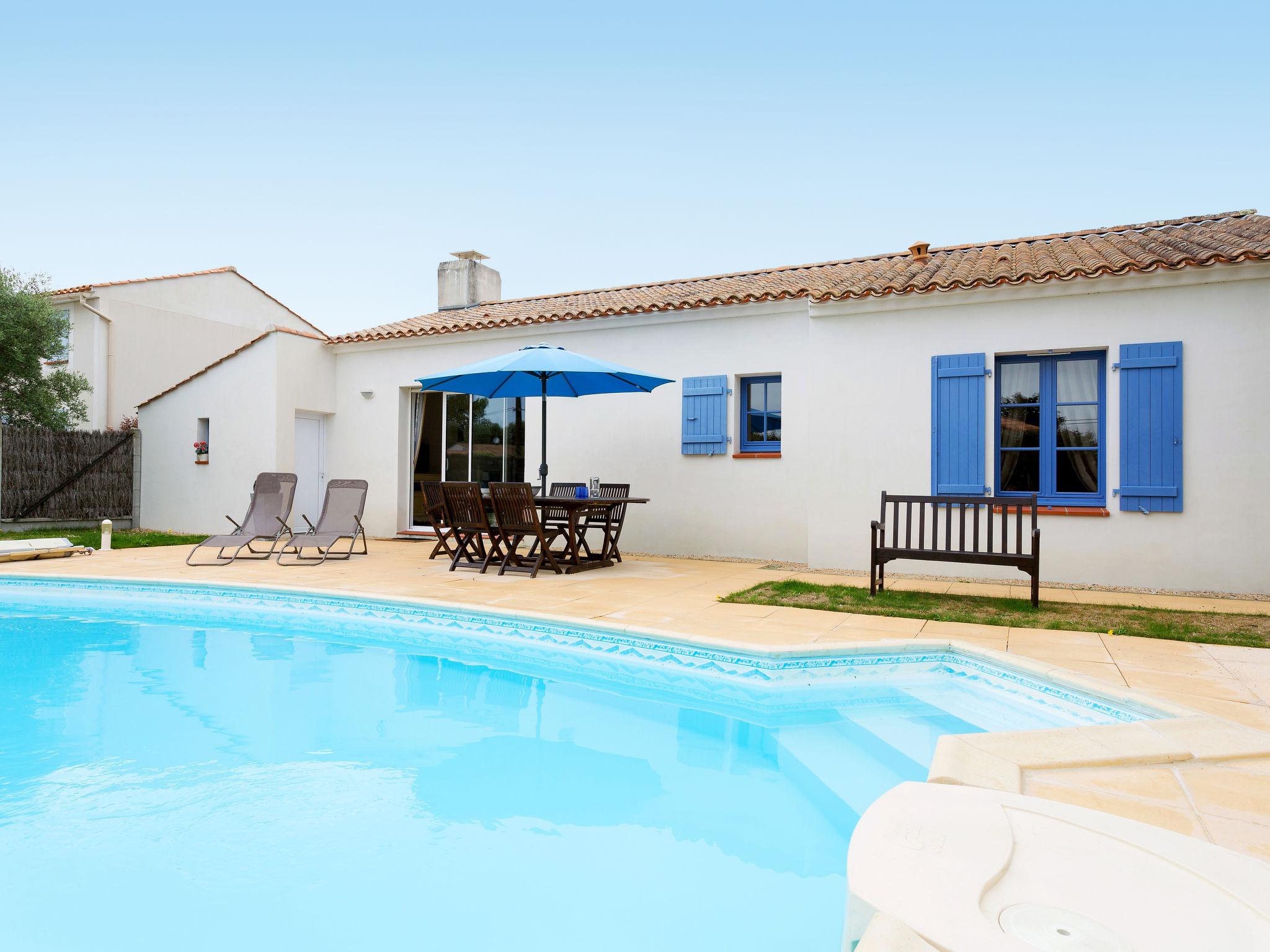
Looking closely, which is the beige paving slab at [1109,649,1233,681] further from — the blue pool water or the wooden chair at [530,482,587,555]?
the wooden chair at [530,482,587,555]

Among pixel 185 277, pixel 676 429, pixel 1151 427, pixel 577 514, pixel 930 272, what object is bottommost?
pixel 577 514

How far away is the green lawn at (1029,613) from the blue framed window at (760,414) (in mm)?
2753

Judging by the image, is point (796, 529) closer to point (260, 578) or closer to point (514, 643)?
point (514, 643)

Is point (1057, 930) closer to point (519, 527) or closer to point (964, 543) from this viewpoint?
point (964, 543)

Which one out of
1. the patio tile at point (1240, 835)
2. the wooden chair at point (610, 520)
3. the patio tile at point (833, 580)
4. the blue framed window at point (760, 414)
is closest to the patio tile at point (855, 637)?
the patio tile at point (833, 580)

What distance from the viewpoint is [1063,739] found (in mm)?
2748

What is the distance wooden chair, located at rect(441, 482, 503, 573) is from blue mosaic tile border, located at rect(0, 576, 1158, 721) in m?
1.79

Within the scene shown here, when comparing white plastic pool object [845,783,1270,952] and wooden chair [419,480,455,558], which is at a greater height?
wooden chair [419,480,455,558]

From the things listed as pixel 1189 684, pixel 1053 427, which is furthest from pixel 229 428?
pixel 1189 684

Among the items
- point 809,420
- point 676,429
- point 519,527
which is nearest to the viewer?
point 519,527

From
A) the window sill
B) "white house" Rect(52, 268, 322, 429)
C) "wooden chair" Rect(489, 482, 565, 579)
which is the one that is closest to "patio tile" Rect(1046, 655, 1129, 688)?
the window sill

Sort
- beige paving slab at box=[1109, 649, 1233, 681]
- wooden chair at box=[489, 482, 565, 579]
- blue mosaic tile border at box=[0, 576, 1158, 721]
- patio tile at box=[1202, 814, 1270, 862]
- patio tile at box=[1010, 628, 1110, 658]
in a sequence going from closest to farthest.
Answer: patio tile at box=[1202, 814, 1270, 862], beige paving slab at box=[1109, 649, 1233, 681], blue mosaic tile border at box=[0, 576, 1158, 721], patio tile at box=[1010, 628, 1110, 658], wooden chair at box=[489, 482, 565, 579]

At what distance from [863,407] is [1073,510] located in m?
2.23

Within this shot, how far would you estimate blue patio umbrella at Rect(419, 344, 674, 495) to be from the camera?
7727mm
